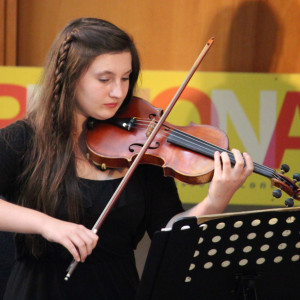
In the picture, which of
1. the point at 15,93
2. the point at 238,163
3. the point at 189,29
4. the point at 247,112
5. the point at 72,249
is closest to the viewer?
the point at 72,249

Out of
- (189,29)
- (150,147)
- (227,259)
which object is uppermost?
(189,29)

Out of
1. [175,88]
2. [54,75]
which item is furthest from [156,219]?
[175,88]

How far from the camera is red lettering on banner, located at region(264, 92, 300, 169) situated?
2355mm

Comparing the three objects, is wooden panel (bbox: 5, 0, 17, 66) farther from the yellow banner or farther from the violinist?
the violinist

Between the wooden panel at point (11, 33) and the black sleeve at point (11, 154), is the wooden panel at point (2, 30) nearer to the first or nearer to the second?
the wooden panel at point (11, 33)

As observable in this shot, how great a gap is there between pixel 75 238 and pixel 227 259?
33cm

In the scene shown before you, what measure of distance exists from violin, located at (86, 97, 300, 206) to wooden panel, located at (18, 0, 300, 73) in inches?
31.3

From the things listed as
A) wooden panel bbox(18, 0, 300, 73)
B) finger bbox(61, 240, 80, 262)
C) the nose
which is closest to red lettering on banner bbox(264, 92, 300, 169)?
wooden panel bbox(18, 0, 300, 73)

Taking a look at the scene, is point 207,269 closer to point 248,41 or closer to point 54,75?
point 54,75

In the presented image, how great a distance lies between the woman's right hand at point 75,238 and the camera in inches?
52.3

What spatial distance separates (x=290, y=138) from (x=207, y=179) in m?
0.89

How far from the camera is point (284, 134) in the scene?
2363 millimetres

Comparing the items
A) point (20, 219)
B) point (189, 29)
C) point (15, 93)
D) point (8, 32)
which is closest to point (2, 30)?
point (8, 32)

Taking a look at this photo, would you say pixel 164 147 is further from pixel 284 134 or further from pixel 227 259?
pixel 284 134
